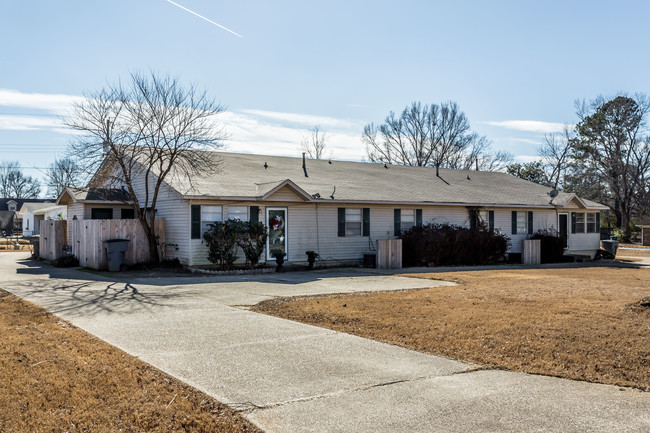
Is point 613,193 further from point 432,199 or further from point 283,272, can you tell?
point 283,272

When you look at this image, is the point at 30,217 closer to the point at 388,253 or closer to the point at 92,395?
the point at 388,253

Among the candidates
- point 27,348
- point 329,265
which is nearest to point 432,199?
point 329,265

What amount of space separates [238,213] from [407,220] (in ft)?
24.8

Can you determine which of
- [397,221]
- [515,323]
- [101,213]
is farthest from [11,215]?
[515,323]

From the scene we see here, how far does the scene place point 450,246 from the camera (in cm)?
2273

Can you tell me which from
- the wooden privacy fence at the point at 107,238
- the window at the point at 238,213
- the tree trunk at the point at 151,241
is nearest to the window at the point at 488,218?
→ the window at the point at 238,213

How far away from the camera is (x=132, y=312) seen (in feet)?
33.4

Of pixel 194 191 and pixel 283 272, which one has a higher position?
pixel 194 191

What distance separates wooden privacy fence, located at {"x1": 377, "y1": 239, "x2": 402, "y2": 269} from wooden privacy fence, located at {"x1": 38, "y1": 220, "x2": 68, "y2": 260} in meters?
12.2

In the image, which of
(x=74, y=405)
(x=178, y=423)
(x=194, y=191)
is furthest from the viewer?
→ (x=194, y=191)

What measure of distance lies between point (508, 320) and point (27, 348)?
6.79 meters

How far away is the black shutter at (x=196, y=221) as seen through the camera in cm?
1875

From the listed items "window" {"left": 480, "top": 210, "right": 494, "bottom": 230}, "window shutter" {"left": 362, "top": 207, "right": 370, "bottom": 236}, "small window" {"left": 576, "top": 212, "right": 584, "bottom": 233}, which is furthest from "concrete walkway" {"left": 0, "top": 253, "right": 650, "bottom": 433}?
"small window" {"left": 576, "top": 212, "right": 584, "bottom": 233}

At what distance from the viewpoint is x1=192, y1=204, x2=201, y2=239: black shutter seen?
18.8 metres
